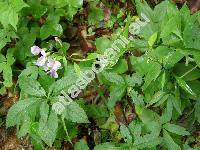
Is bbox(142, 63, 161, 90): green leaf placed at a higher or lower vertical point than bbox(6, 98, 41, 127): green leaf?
higher

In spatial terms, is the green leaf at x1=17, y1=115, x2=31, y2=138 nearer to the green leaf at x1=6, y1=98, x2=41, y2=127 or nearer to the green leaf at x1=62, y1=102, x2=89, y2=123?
the green leaf at x1=6, y1=98, x2=41, y2=127

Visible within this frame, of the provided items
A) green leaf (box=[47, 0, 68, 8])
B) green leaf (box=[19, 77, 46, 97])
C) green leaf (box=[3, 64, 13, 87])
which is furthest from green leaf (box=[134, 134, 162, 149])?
green leaf (box=[47, 0, 68, 8])

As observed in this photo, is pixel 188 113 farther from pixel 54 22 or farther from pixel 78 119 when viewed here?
pixel 54 22

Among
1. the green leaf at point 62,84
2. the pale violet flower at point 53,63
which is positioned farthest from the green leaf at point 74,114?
the pale violet flower at point 53,63

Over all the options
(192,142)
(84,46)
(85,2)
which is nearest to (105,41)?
(84,46)

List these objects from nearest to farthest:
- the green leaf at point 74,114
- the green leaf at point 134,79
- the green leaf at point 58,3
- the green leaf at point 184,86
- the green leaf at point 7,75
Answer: the green leaf at point 184,86 → the green leaf at point 74,114 → the green leaf at point 134,79 → the green leaf at point 7,75 → the green leaf at point 58,3

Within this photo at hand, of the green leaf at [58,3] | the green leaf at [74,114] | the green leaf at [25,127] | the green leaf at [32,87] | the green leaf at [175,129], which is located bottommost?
the green leaf at [175,129]

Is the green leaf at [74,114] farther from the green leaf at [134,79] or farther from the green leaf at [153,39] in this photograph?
the green leaf at [153,39]
